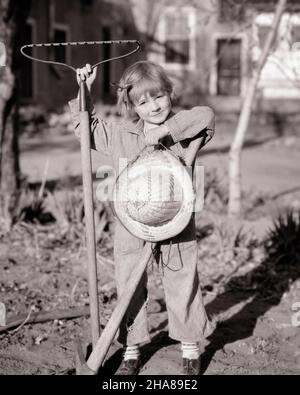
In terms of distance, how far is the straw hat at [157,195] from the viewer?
9.05 ft

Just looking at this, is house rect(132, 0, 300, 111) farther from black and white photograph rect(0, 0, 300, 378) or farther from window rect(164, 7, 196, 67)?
black and white photograph rect(0, 0, 300, 378)

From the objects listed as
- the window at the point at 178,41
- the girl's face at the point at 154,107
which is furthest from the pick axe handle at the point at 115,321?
the window at the point at 178,41

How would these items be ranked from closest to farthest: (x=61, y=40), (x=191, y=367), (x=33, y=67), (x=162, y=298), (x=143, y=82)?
(x=143, y=82) < (x=191, y=367) < (x=162, y=298) < (x=33, y=67) < (x=61, y=40)

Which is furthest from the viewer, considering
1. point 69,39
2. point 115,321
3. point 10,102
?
point 69,39

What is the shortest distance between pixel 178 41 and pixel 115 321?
17924 millimetres

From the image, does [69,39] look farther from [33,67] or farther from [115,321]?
[115,321]

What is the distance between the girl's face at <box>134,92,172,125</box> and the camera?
2893 millimetres

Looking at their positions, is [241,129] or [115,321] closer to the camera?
[115,321]

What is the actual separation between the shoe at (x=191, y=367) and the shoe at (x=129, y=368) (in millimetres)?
233

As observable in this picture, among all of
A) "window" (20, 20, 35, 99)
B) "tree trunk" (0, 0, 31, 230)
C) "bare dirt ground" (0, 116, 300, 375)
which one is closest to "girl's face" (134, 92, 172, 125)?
"bare dirt ground" (0, 116, 300, 375)

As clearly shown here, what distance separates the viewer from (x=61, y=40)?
1906 centimetres

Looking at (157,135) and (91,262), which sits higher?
(157,135)

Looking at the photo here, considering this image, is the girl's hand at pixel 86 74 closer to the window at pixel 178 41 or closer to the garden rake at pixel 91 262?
the garden rake at pixel 91 262

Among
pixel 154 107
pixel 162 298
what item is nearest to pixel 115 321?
pixel 154 107
